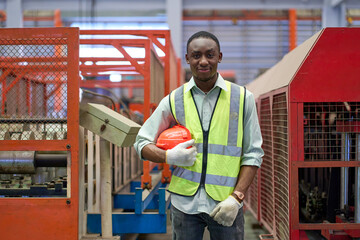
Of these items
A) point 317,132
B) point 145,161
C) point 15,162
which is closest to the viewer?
point 15,162

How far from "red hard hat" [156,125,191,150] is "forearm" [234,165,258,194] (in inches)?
14.3

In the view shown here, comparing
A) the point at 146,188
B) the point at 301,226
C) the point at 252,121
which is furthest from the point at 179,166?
the point at 146,188

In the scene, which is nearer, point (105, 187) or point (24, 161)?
point (105, 187)

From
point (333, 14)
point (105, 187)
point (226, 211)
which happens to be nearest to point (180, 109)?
point (226, 211)

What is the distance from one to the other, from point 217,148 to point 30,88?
5824mm

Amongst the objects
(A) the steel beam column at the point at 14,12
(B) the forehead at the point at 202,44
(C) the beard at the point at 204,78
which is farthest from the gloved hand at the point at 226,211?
(A) the steel beam column at the point at 14,12

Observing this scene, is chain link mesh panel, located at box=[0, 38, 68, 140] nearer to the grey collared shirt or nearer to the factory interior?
the factory interior

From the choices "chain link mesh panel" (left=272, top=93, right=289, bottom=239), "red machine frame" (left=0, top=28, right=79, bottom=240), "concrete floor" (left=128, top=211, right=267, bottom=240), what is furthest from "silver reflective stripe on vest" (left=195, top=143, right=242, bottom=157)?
"concrete floor" (left=128, top=211, right=267, bottom=240)

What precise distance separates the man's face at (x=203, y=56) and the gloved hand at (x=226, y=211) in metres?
0.69

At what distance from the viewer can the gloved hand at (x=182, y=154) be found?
5.87ft

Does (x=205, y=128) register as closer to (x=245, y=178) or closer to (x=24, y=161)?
(x=245, y=178)

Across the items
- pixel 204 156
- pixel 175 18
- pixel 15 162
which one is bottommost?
pixel 15 162

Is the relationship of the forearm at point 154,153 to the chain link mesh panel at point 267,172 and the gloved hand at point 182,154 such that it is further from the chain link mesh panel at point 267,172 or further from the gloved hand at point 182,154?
the chain link mesh panel at point 267,172

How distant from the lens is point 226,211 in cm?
175
